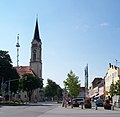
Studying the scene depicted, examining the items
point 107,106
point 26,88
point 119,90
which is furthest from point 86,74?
point 26,88

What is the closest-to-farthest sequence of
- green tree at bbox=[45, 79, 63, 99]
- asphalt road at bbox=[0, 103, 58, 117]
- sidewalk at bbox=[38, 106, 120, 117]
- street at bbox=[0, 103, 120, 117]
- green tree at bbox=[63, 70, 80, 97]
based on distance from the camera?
asphalt road at bbox=[0, 103, 58, 117] < street at bbox=[0, 103, 120, 117] < sidewalk at bbox=[38, 106, 120, 117] < green tree at bbox=[63, 70, 80, 97] < green tree at bbox=[45, 79, 63, 99]

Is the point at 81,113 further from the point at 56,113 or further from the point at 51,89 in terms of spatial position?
the point at 51,89

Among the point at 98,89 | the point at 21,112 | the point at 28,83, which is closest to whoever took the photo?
the point at 21,112

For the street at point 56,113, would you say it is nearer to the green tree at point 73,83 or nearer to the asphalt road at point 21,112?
the asphalt road at point 21,112

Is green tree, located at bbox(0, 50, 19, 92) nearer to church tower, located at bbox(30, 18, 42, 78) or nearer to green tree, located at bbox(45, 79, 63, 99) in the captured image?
church tower, located at bbox(30, 18, 42, 78)

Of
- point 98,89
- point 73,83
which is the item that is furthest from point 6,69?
point 98,89

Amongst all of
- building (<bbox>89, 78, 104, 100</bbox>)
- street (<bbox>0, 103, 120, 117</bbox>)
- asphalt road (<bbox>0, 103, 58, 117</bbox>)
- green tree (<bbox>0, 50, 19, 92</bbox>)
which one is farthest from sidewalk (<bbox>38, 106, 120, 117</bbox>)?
building (<bbox>89, 78, 104, 100</bbox>)

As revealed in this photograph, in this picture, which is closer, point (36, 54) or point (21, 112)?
point (21, 112)

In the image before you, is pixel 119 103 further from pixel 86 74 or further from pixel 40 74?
pixel 40 74

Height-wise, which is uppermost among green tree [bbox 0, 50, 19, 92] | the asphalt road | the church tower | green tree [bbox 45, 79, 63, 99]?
the church tower

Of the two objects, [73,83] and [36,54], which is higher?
[36,54]

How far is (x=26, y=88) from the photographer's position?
386 ft

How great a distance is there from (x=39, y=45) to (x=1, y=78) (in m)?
64.9

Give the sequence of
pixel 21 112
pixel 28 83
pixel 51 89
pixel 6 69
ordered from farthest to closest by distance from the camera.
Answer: pixel 51 89 < pixel 28 83 < pixel 6 69 < pixel 21 112
